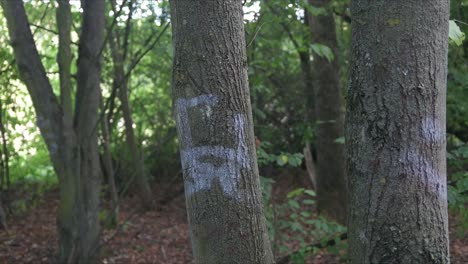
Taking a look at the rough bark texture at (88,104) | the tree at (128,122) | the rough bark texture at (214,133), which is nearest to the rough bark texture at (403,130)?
the rough bark texture at (214,133)

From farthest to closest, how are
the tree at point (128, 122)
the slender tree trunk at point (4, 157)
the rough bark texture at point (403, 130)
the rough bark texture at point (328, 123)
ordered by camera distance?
the tree at point (128, 122)
the slender tree trunk at point (4, 157)
the rough bark texture at point (328, 123)
the rough bark texture at point (403, 130)

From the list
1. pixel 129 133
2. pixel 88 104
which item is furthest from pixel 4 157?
pixel 88 104

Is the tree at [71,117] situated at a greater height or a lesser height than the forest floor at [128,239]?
greater

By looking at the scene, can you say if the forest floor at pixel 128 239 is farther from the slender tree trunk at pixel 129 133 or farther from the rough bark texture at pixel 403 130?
the rough bark texture at pixel 403 130

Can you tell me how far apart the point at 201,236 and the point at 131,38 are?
27.6 ft

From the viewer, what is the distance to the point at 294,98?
1155 cm

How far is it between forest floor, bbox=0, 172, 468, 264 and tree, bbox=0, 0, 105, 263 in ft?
1.64

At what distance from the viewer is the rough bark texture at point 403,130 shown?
159 centimetres

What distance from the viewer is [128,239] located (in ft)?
27.5

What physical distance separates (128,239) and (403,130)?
730 cm

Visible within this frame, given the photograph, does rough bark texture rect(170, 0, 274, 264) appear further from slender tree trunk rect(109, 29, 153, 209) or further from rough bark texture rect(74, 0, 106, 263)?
slender tree trunk rect(109, 29, 153, 209)

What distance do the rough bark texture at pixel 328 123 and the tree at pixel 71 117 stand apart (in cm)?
351

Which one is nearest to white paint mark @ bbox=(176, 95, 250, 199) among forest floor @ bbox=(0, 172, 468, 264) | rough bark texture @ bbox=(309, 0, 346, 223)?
forest floor @ bbox=(0, 172, 468, 264)

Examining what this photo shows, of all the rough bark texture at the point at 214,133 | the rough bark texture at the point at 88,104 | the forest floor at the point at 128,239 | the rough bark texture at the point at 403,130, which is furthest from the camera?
the forest floor at the point at 128,239
